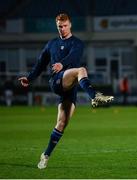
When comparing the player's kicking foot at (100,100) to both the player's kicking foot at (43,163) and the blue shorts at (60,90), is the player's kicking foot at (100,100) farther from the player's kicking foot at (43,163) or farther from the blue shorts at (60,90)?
the player's kicking foot at (43,163)

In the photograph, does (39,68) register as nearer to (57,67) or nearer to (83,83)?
(57,67)

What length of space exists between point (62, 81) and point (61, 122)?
70 centimetres

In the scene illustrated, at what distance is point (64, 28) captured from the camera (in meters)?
11.4

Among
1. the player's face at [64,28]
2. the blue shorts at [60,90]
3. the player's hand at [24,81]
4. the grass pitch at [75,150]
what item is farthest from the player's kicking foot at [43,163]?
the player's face at [64,28]

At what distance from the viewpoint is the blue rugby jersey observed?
11.4 m

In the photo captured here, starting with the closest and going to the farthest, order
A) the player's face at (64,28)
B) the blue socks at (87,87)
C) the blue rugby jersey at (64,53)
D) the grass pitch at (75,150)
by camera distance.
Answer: the blue socks at (87,87), the grass pitch at (75,150), the player's face at (64,28), the blue rugby jersey at (64,53)

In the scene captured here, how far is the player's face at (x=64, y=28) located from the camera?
11.3 metres

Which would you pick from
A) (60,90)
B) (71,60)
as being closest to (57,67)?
(71,60)

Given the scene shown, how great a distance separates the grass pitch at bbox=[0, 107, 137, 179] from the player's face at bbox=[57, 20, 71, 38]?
2.01 m

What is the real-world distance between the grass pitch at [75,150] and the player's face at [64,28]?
6.61ft

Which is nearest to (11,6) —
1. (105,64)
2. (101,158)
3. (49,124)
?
(105,64)

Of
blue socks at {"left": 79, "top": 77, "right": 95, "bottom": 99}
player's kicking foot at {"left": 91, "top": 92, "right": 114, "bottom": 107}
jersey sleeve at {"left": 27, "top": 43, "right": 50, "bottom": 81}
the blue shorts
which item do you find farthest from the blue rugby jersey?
player's kicking foot at {"left": 91, "top": 92, "right": 114, "bottom": 107}

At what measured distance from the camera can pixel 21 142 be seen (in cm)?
1844

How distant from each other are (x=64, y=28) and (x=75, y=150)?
4476mm
